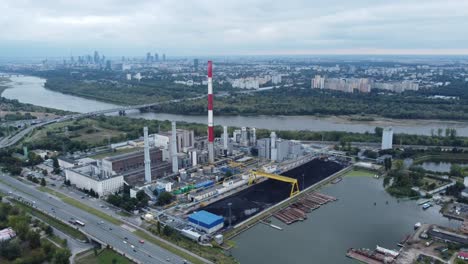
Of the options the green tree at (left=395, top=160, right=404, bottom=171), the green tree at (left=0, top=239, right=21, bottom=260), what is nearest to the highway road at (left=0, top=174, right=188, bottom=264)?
the green tree at (left=0, top=239, right=21, bottom=260)

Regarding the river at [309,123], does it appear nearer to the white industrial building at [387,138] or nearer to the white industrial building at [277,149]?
the white industrial building at [387,138]

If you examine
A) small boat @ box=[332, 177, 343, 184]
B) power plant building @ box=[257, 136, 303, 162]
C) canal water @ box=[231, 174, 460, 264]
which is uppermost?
power plant building @ box=[257, 136, 303, 162]

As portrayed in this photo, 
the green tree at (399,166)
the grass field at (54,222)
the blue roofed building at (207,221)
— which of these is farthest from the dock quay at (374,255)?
the grass field at (54,222)

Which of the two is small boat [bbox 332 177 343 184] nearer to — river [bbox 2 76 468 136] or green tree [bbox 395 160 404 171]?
Result: green tree [bbox 395 160 404 171]

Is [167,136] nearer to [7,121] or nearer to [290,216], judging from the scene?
[290,216]

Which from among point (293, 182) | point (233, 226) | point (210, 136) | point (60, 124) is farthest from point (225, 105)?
point (233, 226)
